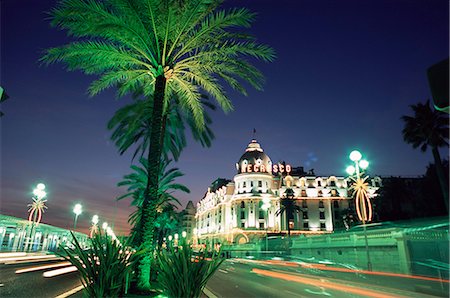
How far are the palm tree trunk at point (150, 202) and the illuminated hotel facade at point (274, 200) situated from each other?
219 ft

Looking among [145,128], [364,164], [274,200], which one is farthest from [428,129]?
[274,200]

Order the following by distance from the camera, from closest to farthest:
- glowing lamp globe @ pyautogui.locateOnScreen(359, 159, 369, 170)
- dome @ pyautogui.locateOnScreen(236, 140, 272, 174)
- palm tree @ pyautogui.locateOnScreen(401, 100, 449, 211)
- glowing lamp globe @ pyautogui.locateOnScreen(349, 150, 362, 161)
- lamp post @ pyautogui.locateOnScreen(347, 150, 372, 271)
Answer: lamp post @ pyautogui.locateOnScreen(347, 150, 372, 271)
glowing lamp globe @ pyautogui.locateOnScreen(349, 150, 362, 161)
glowing lamp globe @ pyautogui.locateOnScreen(359, 159, 369, 170)
palm tree @ pyautogui.locateOnScreen(401, 100, 449, 211)
dome @ pyautogui.locateOnScreen(236, 140, 272, 174)

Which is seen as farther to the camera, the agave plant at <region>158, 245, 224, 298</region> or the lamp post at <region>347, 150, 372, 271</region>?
the lamp post at <region>347, 150, 372, 271</region>

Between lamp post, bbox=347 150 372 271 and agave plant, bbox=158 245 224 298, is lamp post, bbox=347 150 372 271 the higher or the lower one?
the higher one

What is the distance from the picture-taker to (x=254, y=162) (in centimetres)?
8256

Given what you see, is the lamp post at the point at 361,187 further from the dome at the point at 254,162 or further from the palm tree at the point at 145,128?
the dome at the point at 254,162

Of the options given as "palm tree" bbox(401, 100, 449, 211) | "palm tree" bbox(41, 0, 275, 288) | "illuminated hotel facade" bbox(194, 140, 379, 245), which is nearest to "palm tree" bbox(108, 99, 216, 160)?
"palm tree" bbox(41, 0, 275, 288)

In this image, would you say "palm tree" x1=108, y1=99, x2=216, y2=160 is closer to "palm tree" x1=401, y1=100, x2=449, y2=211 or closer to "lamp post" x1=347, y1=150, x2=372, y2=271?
"lamp post" x1=347, y1=150, x2=372, y2=271

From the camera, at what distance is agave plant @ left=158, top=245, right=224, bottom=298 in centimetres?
615

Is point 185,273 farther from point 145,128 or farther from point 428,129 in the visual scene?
point 428,129

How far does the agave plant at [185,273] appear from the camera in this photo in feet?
20.2

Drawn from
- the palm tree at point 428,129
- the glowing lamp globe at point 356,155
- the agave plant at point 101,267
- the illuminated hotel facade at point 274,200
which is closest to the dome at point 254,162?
the illuminated hotel facade at point 274,200

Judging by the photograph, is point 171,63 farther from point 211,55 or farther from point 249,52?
point 249,52

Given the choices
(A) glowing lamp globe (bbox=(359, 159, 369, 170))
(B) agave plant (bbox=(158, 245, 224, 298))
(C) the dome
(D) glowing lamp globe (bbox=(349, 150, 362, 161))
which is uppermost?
(C) the dome
